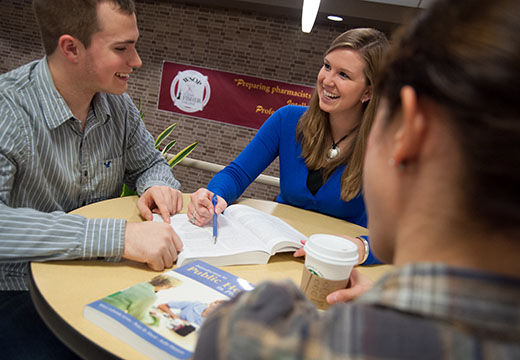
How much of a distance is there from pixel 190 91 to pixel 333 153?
5405mm

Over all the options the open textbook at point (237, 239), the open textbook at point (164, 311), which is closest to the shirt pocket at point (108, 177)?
the open textbook at point (237, 239)

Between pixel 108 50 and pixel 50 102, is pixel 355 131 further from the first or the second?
pixel 50 102

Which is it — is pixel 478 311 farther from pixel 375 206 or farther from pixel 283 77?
pixel 283 77

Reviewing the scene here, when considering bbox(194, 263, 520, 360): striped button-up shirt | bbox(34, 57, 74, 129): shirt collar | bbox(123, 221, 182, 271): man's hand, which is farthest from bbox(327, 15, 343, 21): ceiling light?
bbox(194, 263, 520, 360): striped button-up shirt

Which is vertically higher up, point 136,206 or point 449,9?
point 449,9

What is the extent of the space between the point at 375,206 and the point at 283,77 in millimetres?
6267

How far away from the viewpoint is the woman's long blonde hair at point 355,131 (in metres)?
1.93

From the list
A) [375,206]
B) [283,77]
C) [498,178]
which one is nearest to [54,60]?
[375,206]

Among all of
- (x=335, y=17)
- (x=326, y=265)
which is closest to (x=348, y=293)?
(x=326, y=265)

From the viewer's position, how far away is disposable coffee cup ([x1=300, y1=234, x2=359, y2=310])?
98 centimetres

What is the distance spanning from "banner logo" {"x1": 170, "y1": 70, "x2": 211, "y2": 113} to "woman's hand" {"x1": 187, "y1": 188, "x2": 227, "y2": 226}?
5.57 metres

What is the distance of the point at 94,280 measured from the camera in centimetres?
105

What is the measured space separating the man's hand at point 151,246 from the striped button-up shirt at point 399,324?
2.33ft

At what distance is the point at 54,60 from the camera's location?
1.54 metres
